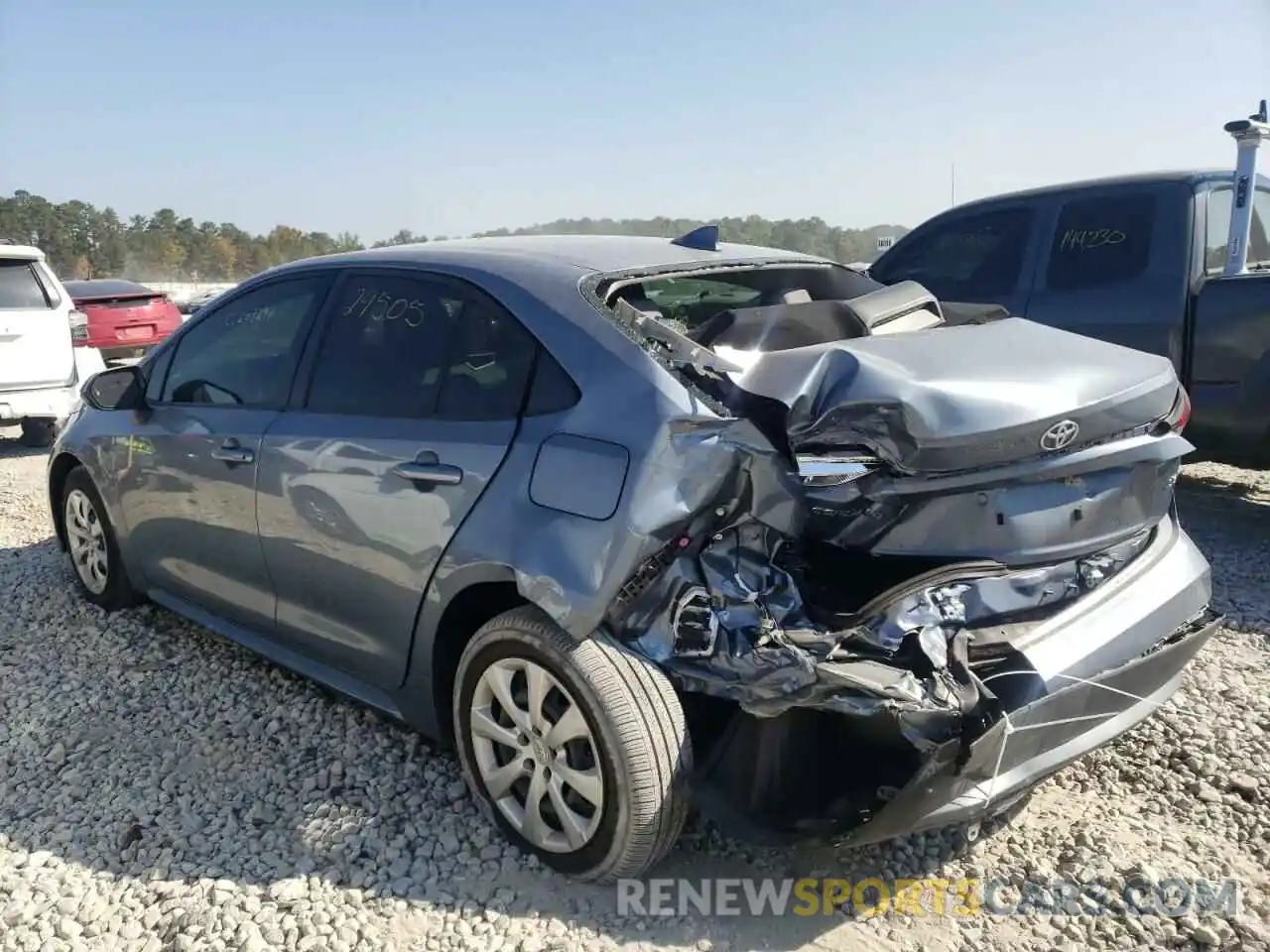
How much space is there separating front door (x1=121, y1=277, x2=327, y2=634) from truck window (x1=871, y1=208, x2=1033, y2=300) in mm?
4199

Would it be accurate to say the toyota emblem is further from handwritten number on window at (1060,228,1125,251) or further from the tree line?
the tree line

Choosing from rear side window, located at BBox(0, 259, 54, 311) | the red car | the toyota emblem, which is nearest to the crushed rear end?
the toyota emblem

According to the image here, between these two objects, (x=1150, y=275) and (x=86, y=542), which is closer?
(x=86, y=542)

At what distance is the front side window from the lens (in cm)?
352

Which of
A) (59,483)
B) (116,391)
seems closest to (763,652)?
(116,391)

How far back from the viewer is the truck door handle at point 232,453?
3.48m

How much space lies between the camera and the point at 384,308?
325 centimetres

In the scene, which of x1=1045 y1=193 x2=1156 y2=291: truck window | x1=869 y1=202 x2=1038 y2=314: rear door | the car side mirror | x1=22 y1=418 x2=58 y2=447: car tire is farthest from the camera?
x1=22 y1=418 x2=58 y2=447: car tire

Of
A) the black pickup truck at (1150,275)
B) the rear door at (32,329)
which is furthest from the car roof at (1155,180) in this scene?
the rear door at (32,329)

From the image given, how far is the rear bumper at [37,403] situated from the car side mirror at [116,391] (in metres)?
4.98

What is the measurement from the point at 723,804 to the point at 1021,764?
702mm

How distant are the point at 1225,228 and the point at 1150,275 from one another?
567 mm

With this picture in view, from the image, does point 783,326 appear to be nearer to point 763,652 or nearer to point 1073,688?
point 763,652

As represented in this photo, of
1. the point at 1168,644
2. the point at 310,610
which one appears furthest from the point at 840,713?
the point at 310,610
